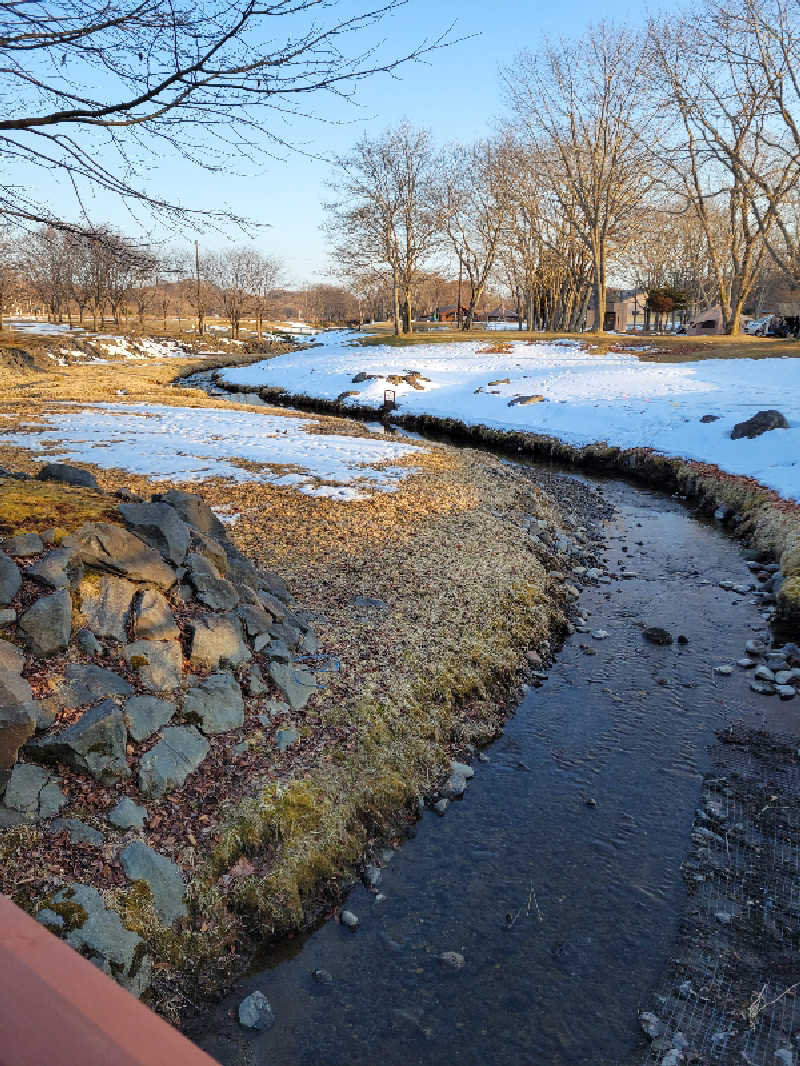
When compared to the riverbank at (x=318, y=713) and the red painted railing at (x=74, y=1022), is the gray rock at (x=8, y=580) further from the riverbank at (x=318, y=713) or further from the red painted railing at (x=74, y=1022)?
the red painted railing at (x=74, y=1022)

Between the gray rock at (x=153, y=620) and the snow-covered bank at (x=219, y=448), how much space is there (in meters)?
6.80

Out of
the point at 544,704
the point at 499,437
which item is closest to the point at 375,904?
the point at 544,704

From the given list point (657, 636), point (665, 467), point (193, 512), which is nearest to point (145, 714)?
point (193, 512)

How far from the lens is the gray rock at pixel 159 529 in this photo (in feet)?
20.1

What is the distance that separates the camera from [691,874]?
4.84 m

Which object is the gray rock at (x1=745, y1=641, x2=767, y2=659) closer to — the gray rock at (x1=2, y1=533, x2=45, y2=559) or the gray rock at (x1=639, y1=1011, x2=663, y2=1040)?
the gray rock at (x1=639, y1=1011, x2=663, y2=1040)

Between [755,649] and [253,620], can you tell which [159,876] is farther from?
[755,649]

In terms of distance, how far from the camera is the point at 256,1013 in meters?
3.72

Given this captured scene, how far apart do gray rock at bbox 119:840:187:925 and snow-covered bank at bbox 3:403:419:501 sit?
8554mm

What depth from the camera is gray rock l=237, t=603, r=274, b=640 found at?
20.0ft

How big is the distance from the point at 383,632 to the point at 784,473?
12.0 meters

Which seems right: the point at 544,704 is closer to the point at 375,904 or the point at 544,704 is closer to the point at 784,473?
the point at 375,904

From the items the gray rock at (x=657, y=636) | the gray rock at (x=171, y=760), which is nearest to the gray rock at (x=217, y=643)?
the gray rock at (x=171, y=760)

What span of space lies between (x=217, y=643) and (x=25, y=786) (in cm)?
183
